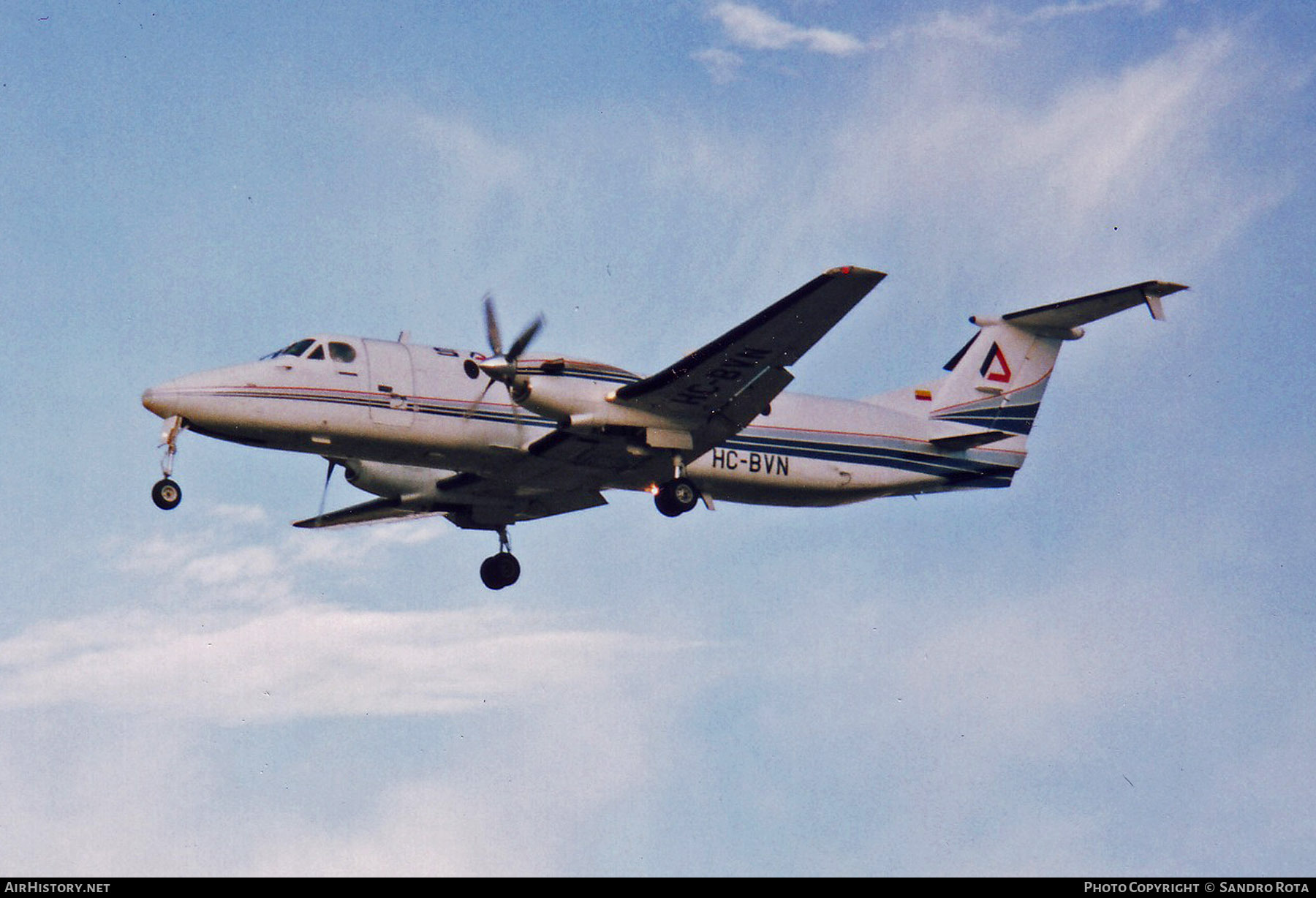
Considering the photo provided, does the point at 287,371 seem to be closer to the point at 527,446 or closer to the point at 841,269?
the point at 527,446

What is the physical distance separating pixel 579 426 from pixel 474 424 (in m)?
1.68

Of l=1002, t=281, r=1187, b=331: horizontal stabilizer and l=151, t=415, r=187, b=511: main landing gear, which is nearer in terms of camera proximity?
l=151, t=415, r=187, b=511: main landing gear

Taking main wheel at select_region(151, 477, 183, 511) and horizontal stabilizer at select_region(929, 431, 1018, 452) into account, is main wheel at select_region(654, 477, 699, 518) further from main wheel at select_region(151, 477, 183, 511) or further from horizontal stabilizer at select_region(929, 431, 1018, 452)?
main wheel at select_region(151, 477, 183, 511)

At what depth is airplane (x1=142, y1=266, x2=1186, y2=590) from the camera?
2114 cm

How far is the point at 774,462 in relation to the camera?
80.1ft

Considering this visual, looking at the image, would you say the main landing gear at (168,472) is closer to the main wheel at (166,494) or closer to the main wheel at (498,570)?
the main wheel at (166,494)

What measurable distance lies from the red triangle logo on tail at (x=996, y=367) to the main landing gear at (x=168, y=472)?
588 inches

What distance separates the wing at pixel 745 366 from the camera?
66.2 ft

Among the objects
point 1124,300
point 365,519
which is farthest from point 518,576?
point 1124,300

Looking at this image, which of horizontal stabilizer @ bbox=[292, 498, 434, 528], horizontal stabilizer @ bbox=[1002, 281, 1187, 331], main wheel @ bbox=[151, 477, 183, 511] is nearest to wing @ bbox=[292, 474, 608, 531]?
horizontal stabilizer @ bbox=[292, 498, 434, 528]

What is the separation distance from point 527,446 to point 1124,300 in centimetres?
1051

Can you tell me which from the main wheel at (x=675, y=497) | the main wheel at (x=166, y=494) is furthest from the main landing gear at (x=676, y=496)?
the main wheel at (x=166, y=494)

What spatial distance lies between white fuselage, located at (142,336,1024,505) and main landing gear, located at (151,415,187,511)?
18 centimetres

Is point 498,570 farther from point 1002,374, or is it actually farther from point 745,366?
point 1002,374
